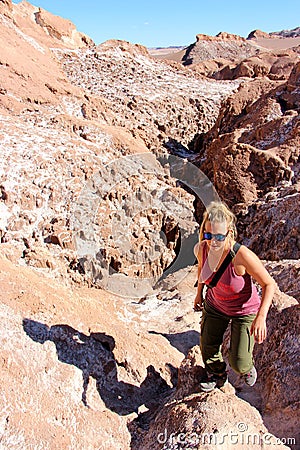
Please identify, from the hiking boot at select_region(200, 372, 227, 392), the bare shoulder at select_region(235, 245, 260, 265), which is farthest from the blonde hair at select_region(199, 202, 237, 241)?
the hiking boot at select_region(200, 372, 227, 392)

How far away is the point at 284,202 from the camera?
23.4ft

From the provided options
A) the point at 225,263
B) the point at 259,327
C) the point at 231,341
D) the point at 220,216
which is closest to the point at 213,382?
the point at 231,341

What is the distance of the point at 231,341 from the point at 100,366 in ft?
3.37

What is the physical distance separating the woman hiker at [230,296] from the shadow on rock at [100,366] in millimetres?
607

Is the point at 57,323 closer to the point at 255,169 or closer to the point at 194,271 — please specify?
the point at 194,271

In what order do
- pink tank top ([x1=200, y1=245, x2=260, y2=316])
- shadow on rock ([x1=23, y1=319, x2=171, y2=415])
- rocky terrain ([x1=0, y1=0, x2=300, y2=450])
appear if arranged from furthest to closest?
1. shadow on rock ([x1=23, y1=319, x2=171, y2=415])
2. rocky terrain ([x1=0, y1=0, x2=300, y2=450])
3. pink tank top ([x1=200, y1=245, x2=260, y2=316])

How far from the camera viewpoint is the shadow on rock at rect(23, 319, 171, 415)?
8.98 feet

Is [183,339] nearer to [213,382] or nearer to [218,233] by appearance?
[213,382]

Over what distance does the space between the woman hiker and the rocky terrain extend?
0.77ft

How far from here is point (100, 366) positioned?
9.46 ft

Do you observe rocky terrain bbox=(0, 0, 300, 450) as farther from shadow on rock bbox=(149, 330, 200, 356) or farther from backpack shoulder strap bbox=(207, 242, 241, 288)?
backpack shoulder strap bbox=(207, 242, 241, 288)

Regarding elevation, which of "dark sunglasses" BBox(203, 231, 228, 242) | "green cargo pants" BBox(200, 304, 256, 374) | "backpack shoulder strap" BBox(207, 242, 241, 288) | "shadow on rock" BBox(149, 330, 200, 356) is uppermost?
"dark sunglasses" BBox(203, 231, 228, 242)

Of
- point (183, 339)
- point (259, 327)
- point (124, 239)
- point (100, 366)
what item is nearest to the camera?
point (259, 327)

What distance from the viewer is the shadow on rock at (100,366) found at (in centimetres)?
274
